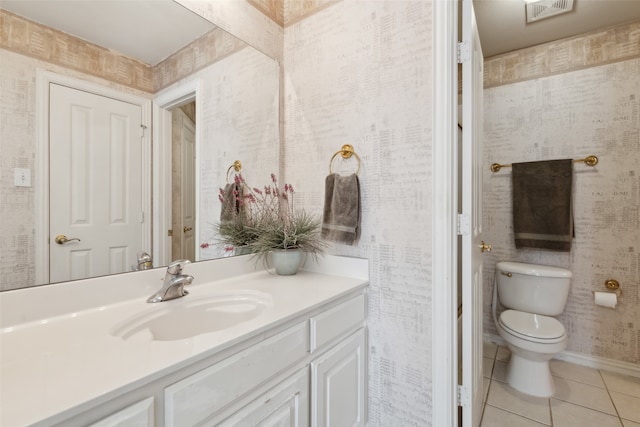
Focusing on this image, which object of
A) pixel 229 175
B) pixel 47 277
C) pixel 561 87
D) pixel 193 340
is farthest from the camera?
pixel 561 87

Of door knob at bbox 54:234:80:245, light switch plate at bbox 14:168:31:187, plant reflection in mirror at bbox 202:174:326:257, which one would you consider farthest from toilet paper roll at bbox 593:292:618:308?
light switch plate at bbox 14:168:31:187

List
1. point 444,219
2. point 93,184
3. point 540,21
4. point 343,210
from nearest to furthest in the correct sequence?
point 93,184
point 444,219
point 343,210
point 540,21

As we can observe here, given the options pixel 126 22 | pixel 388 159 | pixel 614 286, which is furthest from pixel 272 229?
pixel 614 286

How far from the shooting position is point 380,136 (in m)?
1.31

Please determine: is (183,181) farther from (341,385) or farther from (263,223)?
(341,385)

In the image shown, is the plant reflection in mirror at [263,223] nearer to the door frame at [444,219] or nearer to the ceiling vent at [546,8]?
the door frame at [444,219]

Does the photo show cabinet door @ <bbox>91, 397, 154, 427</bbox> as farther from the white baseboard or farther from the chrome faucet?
the white baseboard

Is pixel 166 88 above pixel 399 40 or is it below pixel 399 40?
below

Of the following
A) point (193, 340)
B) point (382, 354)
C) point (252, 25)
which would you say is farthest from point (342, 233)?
point (252, 25)

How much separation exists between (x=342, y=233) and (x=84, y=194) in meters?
0.97

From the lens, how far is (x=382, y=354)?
1.30 metres

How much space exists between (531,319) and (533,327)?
0.13 m

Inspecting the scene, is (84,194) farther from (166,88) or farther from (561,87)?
(561,87)

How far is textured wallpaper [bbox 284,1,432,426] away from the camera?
1206mm
